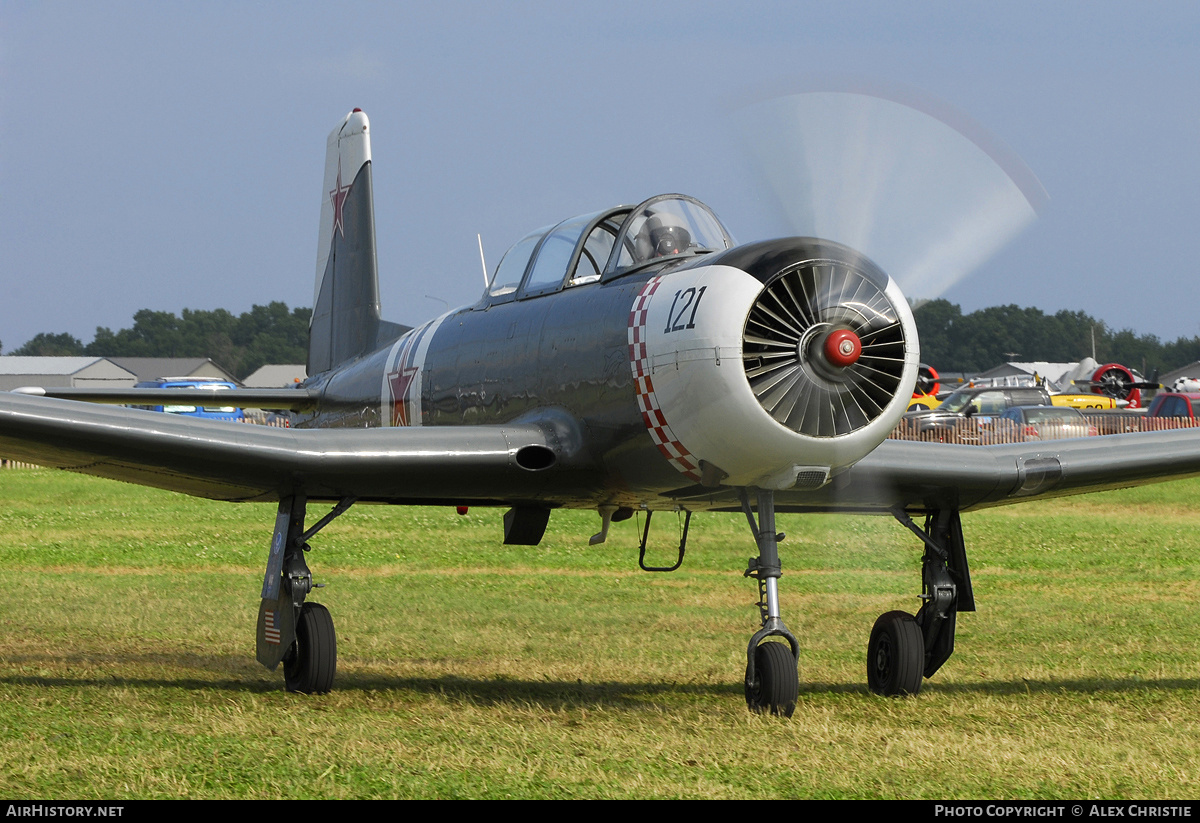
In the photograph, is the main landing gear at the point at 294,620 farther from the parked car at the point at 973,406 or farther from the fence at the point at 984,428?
the parked car at the point at 973,406

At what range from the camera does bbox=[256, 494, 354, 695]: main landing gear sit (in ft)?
28.4

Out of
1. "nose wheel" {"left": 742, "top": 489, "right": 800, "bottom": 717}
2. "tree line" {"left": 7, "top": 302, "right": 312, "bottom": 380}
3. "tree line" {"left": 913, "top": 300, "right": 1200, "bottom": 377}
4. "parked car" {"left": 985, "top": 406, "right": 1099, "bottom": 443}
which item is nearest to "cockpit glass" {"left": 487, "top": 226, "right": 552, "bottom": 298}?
"nose wheel" {"left": 742, "top": 489, "right": 800, "bottom": 717}

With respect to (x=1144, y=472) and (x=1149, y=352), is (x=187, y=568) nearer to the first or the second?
(x=1144, y=472)

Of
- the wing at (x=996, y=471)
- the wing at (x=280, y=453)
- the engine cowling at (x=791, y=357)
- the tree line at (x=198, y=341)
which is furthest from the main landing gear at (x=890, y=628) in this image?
the tree line at (x=198, y=341)

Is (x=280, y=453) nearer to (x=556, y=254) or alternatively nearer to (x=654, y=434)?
(x=654, y=434)

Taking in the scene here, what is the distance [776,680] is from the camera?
7.46 metres

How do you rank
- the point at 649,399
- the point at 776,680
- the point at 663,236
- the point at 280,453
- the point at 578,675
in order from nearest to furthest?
1. the point at 776,680
2. the point at 649,399
3. the point at 280,453
4. the point at 663,236
5. the point at 578,675

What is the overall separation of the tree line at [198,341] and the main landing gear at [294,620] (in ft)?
584

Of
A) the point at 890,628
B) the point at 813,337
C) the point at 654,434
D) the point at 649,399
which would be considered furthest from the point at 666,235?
the point at 890,628

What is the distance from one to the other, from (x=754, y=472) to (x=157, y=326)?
199 metres

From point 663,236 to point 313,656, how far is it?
346 cm
